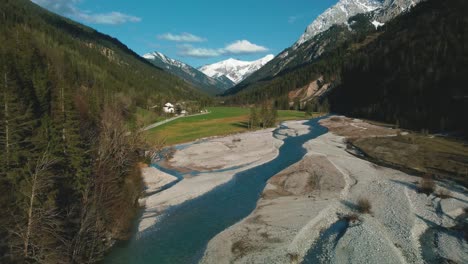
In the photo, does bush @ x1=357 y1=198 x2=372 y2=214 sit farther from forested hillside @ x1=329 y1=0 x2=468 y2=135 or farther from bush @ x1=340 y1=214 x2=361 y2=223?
forested hillside @ x1=329 y1=0 x2=468 y2=135

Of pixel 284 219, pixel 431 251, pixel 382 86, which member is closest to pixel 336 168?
pixel 284 219

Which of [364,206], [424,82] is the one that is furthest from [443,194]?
[424,82]

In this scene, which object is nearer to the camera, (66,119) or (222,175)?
(66,119)

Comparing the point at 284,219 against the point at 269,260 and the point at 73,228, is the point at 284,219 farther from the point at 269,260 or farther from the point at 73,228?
the point at 73,228

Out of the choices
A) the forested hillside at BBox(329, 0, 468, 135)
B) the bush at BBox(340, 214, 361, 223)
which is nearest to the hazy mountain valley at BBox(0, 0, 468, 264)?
the bush at BBox(340, 214, 361, 223)

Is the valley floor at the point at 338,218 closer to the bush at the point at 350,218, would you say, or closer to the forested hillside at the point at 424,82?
the bush at the point at 350,218

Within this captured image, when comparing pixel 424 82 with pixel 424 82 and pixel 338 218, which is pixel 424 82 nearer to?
pixel 424 82
